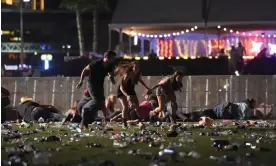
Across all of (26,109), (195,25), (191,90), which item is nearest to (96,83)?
(26,109)

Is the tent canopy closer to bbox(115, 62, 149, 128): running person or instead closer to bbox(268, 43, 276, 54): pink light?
bbox(268, 43, 276, 54): pink light

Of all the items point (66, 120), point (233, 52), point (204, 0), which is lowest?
point (66, 120)

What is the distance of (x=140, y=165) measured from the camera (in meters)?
9.17

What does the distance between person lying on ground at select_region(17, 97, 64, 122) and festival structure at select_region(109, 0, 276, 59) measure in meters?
14.1

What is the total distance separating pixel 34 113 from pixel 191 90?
5.69 meters

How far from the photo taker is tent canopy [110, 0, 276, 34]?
3434cm

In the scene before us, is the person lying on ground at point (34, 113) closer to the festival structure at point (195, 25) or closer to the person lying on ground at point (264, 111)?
the person lying on ground at point (264, 111)

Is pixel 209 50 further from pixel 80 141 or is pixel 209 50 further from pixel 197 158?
pixel 197 158

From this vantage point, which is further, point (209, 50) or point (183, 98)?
point (209, 50)

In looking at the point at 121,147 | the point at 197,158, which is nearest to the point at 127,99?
the point at 121,147

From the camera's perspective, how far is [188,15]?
35.1 metres

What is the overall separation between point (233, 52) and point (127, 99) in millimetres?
14781

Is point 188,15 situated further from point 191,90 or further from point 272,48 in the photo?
point 191,90

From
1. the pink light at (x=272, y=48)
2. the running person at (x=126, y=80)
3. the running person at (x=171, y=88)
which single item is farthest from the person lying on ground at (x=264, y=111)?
the pink light at (x=272, y=48)
